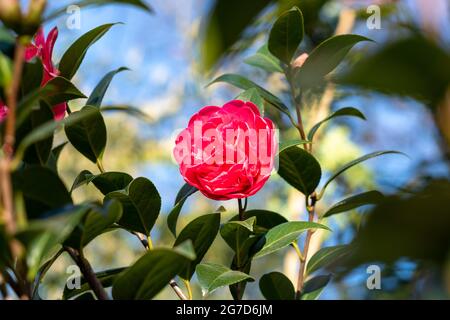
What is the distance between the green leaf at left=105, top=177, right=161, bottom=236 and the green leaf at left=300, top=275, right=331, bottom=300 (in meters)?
0.19

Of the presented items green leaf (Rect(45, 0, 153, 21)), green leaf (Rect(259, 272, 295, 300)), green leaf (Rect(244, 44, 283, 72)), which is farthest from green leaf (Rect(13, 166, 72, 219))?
green leaf (Rect(244, 44, 283, 72))

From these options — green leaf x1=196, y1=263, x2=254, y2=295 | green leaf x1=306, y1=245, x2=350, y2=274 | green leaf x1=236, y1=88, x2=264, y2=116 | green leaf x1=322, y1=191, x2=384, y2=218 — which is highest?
green leaf x1=236, y1=88, x2=264, y2=116

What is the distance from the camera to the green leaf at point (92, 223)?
513 mm

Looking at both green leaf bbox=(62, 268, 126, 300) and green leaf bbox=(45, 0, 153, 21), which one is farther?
green leaf bbox=(62, 268, 126, 300)

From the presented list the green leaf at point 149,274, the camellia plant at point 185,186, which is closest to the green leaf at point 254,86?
the camellia plant at point 185,186

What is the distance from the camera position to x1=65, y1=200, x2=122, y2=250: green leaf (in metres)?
0.51

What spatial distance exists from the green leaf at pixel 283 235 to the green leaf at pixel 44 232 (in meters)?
0.22

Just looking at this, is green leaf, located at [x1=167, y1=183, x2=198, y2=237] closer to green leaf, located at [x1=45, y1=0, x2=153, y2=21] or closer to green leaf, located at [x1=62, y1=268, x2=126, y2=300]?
green leaf, located at [x1=62, y1=268, x2=126, y2=300]

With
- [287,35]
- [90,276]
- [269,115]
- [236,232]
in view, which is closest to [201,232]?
[236,232]

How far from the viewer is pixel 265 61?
0.90 meters

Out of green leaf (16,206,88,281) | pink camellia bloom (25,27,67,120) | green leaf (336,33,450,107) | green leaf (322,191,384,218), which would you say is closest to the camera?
green leaf (336,33,450,107)

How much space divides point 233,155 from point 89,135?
16 cm
